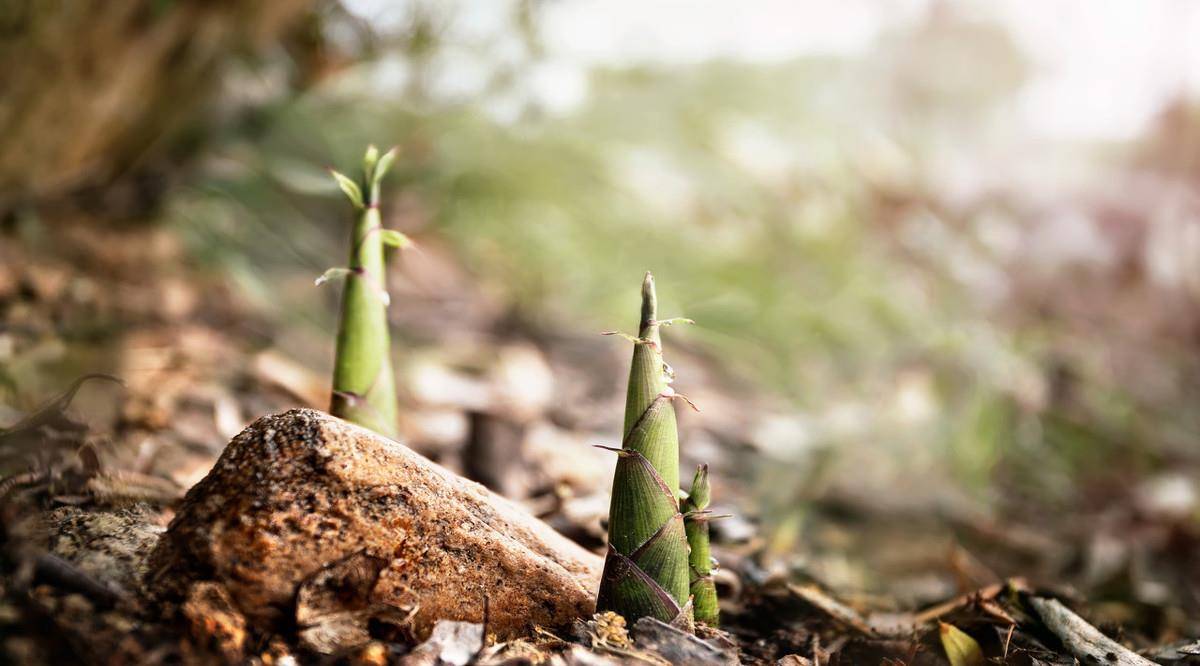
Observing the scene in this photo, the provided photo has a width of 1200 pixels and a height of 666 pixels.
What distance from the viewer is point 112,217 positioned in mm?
2109

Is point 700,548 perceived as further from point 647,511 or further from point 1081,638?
point 1081,638

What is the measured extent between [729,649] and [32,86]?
1.67m

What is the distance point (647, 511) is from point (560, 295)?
2138mm

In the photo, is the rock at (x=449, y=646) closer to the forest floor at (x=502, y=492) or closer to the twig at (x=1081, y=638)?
the forest floor at (x=502, y=492)

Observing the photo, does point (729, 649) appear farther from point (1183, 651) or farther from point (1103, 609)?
point (1103, 609)

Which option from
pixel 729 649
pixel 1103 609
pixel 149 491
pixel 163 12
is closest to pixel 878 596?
pixel 1103 609

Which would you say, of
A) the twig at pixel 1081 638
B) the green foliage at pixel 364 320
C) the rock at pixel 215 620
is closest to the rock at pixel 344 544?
the rock at pixel 215 620

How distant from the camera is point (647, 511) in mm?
740

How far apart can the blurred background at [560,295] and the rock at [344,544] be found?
267mm

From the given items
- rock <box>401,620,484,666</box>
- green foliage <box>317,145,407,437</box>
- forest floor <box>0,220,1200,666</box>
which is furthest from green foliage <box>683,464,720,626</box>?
green foliage <box>317,145,407,437</box>

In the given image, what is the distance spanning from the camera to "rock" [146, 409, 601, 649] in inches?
26.8

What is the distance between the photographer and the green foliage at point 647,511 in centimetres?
74

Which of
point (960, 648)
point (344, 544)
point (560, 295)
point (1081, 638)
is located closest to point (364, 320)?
point (344, 544)

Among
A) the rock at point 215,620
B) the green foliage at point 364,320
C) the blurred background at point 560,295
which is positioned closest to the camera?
the rock at point 215,620
